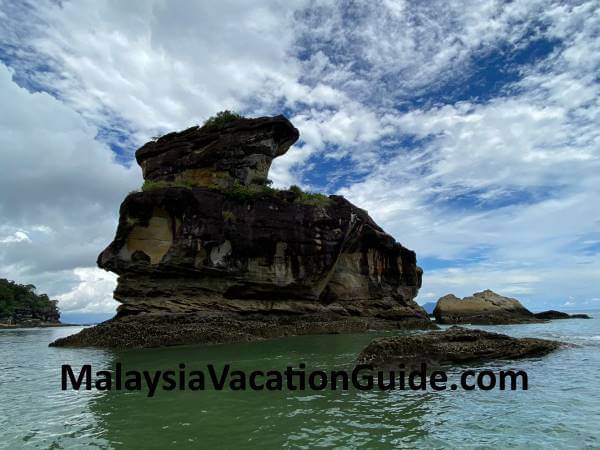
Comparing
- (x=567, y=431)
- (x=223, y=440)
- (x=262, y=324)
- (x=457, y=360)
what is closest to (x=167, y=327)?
(x=262, y=324)

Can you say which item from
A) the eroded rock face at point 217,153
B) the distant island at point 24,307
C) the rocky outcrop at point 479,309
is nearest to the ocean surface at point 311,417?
the eroded rock face at point 217,153

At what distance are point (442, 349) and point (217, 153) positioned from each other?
2597 cm

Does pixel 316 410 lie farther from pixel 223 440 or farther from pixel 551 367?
pixel 551 367

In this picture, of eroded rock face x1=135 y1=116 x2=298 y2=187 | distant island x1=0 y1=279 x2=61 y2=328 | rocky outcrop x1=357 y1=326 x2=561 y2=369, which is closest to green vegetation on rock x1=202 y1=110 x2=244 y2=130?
eroded rock face x1=135 y1=116 x2=298 y2=187

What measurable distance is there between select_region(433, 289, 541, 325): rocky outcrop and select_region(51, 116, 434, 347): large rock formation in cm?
1611

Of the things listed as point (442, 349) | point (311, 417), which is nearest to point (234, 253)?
point (442, 349)

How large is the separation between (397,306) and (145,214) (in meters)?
24.2

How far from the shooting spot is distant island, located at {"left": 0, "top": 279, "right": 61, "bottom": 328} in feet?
286

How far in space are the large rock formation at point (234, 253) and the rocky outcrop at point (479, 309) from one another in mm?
16108

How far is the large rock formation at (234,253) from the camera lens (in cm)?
2764

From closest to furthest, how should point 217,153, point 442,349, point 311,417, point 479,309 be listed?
point 311,417 → point 442,349 → point 217,153 → point 479,309

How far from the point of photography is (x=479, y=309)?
53.2 meters

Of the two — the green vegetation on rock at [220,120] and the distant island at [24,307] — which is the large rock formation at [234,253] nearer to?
the green vegetation on rock at [220,120]

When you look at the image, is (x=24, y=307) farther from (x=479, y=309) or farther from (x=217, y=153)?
(x=479, y=309)
